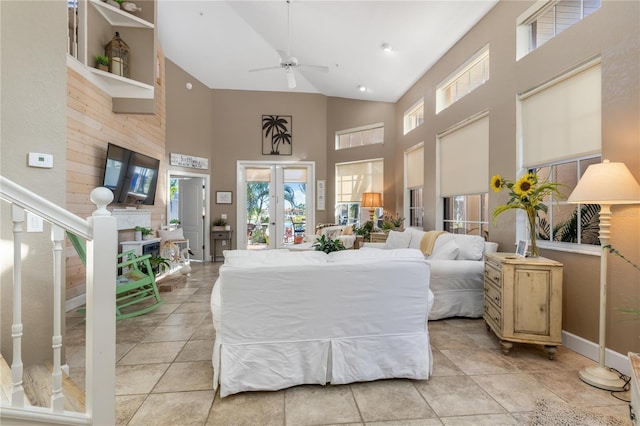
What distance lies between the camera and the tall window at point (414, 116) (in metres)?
5.82

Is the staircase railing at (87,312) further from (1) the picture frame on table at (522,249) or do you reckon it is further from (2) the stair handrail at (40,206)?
(1) the picture frame on table at (522,249)

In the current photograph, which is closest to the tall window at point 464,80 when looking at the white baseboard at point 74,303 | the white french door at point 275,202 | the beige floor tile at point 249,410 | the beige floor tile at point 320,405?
the white french door at point 275,202

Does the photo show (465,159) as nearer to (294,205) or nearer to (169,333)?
→ (169,333)

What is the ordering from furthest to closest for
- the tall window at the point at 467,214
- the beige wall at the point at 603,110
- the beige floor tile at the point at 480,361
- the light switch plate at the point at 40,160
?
the tall window at the point at 467,214 < the beige floor tile at the point at 480,361 < the beige wall at the point at 603,110 < the light switch plate at the point at 40,160

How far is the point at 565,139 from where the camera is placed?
9.15 feet

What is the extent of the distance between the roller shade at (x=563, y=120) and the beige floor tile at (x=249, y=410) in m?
3.09

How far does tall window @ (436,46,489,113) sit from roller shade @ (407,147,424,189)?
984 millimetres

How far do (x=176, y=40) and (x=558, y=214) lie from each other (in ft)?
21.9

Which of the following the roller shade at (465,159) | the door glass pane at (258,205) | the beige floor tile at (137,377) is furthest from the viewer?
the door glass pane at (258,205)

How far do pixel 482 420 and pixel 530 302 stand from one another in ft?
3.83

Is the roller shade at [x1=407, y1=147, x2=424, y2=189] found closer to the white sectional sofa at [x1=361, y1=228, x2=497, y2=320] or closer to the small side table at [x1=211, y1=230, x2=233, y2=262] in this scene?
the white sectional sofa at [x1=361, y1=228, x2=497, y2=320]

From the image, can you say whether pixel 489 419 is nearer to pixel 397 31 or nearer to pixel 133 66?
pixel 397 31

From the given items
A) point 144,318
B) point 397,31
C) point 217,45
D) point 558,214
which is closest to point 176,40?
point 217,45

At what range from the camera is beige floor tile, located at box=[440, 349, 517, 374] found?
7.64ft
